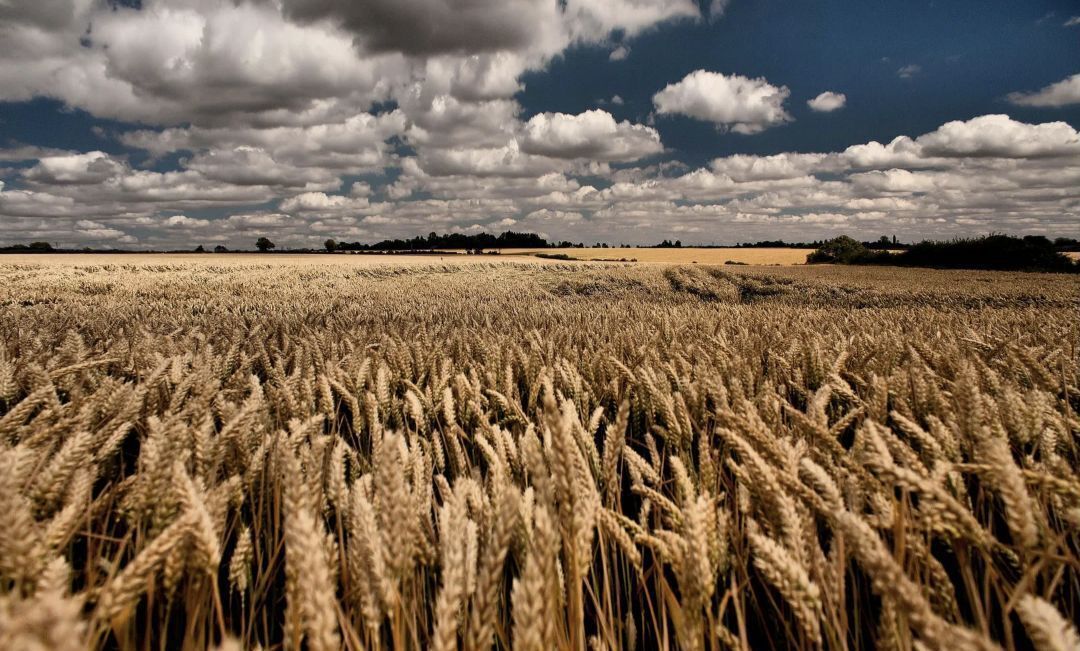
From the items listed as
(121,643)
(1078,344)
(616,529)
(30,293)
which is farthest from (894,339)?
(30,293)

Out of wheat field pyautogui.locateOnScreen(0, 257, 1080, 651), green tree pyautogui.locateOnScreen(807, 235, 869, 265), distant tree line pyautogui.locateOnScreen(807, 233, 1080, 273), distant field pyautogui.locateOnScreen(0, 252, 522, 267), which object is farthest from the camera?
green tree pyautogui.locateOnScreen(807, 235, 869, 265)

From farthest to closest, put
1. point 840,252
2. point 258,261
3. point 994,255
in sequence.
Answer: point 840,252 → point 258,261 → point 994,255

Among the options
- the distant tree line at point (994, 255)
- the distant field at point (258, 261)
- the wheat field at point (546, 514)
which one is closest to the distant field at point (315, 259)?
the distant field at point (258, 261)

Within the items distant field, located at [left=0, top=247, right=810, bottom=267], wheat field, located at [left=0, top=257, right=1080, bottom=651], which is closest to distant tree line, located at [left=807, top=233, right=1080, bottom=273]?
distant field, located at [left=0, top=247, right=810, bottom=267]

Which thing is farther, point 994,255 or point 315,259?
point 315,259

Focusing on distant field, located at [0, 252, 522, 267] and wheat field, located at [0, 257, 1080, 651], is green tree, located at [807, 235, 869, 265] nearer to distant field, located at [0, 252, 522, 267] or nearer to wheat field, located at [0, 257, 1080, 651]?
distant field, located at [0, 252, 522, 267]

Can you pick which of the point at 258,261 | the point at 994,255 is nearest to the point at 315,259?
the point at 258,261

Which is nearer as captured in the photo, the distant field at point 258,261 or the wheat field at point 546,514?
the wheat field at point 546,514

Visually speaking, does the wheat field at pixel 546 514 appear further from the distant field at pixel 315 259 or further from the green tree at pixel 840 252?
the green tree at pixel 840 252

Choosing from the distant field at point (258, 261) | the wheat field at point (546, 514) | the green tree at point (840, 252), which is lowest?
the wheat field at point (546, 514)

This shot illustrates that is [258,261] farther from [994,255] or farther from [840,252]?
[840,252]

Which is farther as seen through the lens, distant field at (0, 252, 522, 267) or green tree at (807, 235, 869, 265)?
green tree at (807, 235, 869, 265)

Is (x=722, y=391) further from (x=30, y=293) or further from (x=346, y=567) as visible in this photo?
(x=30, y=293)

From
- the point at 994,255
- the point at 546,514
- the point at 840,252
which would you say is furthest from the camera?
the point at 840,252
